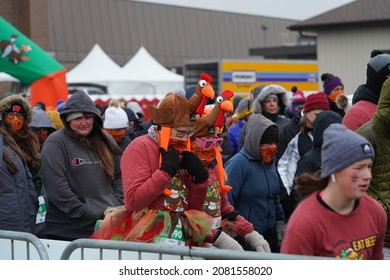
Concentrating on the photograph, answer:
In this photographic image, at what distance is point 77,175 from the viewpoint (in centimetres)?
671

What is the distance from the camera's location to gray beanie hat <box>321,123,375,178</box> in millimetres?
3877

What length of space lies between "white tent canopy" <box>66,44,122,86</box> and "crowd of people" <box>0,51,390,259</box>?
71.4 ft

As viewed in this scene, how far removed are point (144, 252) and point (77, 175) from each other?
84.0 inches

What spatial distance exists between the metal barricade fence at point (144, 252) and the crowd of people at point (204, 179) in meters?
0.26

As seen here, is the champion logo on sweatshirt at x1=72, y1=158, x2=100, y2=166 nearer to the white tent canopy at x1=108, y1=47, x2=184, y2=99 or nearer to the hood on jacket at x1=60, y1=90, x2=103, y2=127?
the hood on jacket at x1=60, y1=90, x2=103, y2=127

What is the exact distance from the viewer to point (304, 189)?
4094 millimetres

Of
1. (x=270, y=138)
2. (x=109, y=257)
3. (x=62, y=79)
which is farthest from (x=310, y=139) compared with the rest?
(x=62, y=79)

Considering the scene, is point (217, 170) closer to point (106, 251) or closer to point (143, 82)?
point (106, 251)

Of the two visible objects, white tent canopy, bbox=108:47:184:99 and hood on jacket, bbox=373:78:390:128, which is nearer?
hood on jacket, bbox=373:78:390:128

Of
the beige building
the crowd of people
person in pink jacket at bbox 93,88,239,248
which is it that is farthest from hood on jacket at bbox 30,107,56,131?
the beige building

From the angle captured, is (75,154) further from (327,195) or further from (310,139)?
(327,195)

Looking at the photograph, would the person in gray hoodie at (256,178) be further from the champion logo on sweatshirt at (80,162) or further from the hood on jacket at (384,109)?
the hood on jacket at (384,109)

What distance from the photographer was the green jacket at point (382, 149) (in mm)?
5293
